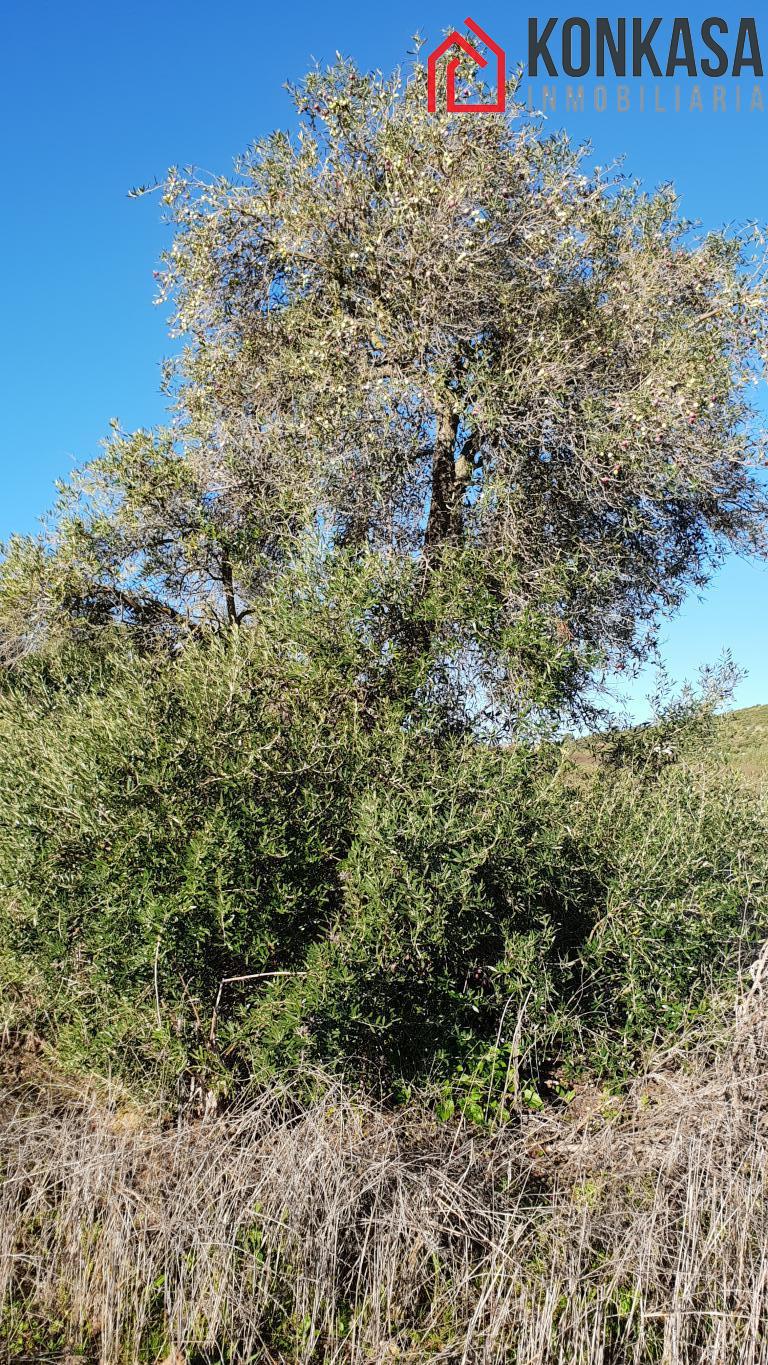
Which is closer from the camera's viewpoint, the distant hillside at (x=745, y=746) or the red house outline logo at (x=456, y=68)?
the red house outline logo at (x=456, y=68)

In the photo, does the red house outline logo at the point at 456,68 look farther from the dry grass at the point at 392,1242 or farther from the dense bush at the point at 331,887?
the dry grass at the point at 392,1242

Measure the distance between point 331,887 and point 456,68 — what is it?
28.7 ft

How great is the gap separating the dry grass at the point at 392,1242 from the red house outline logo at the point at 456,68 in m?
9.53

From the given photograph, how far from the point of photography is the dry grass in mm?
4680

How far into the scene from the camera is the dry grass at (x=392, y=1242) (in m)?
4.68

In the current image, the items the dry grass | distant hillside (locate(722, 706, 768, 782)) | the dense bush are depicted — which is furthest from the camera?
distant hillside (locate(722, 706, 768, 782))

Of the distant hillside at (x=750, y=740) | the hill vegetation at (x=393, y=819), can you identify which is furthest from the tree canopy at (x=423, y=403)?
the distant hillside at (x=750, y=740)

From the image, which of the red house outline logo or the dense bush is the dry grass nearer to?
the dense bush

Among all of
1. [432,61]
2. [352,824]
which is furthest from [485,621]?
[432,61]

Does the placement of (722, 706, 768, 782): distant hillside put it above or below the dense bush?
above

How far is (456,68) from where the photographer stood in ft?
31.7

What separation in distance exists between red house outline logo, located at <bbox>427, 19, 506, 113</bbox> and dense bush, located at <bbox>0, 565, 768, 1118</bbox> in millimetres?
6106

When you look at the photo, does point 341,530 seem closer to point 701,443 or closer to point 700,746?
point 701,443

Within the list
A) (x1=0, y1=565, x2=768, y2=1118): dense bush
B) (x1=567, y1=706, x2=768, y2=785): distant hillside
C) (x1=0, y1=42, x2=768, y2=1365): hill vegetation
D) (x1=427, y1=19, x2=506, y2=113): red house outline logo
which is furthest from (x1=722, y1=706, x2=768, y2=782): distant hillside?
(x1=427, y1=19, x2=506, y2=113): red house outline logo
